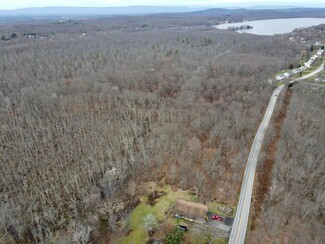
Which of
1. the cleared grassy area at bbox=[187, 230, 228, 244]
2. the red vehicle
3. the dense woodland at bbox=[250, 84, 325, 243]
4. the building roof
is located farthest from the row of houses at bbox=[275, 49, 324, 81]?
the cleared grassy area at bbox=[187, 230, 228, 244]

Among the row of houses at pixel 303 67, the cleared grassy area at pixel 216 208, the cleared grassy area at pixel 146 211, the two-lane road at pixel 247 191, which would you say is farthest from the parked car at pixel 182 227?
the row of houses at pixel 303 67

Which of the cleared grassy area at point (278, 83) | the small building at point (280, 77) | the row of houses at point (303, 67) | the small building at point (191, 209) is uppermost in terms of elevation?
the row of houses at point (303, 67)

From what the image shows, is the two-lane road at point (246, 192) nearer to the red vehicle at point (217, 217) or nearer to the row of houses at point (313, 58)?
the red vehicle at point (217, 217)

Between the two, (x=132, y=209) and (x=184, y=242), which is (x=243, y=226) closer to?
(x=184, y=242)

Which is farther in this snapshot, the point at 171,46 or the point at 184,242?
the point at 171,46

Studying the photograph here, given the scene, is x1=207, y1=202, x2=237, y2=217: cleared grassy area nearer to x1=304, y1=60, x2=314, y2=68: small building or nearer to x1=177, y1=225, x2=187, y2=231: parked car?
x1=177, y1=225, x2=187, y2=231: parked car

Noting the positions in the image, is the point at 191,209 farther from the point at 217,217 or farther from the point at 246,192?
the point at 246,192

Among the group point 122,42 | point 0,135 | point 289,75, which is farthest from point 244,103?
point 122,42
